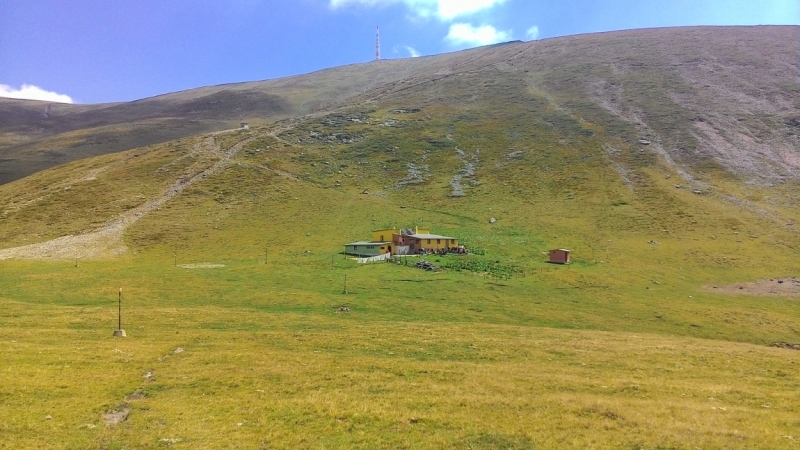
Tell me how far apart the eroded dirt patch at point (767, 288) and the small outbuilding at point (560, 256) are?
49.6ft

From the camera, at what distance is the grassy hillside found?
17.4 meters

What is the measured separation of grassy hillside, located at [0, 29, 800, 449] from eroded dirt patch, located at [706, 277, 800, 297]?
450 millimetres

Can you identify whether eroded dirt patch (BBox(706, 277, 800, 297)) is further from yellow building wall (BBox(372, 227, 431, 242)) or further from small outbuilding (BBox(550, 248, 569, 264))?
yellow building wall (BBox(372, 227, 431, 242))

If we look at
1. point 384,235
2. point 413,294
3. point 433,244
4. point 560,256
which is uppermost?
point 384,235

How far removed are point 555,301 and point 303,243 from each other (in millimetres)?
38356

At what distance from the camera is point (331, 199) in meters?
91.9

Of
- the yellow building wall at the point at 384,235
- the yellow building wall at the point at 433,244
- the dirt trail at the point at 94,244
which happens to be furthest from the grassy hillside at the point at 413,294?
the yellow building wall at the point at 384,235

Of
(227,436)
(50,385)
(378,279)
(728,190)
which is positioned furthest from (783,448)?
(728,190)

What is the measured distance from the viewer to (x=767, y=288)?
51812 mm

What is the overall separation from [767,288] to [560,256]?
21.4 meters

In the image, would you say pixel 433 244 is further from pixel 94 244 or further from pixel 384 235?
pixel 94 244

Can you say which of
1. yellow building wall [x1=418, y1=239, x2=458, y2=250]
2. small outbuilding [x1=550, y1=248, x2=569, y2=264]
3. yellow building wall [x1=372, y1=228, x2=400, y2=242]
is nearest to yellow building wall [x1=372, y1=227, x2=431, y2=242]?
yellow building wall [x1=372, y1=228, x2=400, y2=242]

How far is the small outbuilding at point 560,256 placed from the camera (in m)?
60.2

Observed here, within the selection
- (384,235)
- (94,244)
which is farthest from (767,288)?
(94,244)
